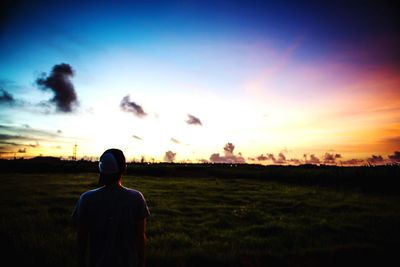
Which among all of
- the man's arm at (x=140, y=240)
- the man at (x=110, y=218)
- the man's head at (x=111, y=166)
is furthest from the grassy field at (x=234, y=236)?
the man's head at (x=111, y=166)

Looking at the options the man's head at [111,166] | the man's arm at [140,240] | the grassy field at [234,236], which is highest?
the man's head at [111,166]

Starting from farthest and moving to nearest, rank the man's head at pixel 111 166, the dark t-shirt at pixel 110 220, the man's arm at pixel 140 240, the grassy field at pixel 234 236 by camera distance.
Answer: the grassy field at pixel 234 236
the man's arm at pixel 140 240
the man's head at pixel 111 166
the dark t-shirt at pixel 110 220

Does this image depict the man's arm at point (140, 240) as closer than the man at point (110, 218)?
No

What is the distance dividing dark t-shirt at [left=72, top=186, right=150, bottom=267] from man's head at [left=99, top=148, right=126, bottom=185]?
0.39ft

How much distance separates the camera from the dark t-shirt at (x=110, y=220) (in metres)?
3.67

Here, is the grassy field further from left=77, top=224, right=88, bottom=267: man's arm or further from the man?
the man

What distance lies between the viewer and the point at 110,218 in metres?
3.67

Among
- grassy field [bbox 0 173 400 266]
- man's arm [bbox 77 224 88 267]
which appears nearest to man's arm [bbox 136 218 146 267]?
man's arm [bbox 77 224 88 267]

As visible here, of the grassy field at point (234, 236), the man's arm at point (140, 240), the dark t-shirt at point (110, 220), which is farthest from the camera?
the grassy field at point (234, 236)

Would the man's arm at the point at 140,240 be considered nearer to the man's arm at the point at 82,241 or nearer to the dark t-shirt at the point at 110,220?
the dark t-shirt at the point at 110,220

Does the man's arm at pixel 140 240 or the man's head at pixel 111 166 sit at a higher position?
the man's head at pixel 111 166

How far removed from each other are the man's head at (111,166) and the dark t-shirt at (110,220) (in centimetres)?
12

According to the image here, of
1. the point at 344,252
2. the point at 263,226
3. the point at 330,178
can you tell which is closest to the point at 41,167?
the point at 330,178

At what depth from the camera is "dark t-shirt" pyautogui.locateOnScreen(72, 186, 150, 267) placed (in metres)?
3.67
